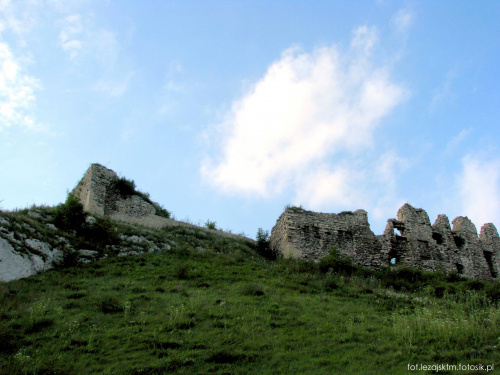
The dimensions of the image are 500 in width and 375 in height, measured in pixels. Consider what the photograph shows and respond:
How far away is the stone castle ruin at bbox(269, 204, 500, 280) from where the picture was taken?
26703 mm

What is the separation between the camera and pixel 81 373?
995cm

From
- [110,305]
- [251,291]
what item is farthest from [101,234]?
[251,291]

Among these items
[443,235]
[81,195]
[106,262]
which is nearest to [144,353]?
[106,262]

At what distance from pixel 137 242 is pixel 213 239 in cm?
602

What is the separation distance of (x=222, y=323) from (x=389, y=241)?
56.2 feet

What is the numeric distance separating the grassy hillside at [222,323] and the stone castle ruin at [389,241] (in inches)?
242

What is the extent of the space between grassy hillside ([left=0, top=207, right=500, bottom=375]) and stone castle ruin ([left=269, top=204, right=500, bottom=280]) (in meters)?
6.14

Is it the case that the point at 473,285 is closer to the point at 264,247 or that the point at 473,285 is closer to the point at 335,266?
the point at 335,266

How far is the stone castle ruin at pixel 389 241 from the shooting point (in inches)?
1051

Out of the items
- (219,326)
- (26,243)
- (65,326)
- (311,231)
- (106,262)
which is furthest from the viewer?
(311,231)

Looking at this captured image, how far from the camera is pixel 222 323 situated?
520 inches

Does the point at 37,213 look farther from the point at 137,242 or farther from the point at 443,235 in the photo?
the point at 443,235

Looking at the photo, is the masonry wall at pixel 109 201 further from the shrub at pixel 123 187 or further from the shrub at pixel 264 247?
the shrub at pixel 264 247

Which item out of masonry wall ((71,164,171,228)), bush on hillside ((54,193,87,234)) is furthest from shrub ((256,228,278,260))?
bush on hillside ((54,193,87,234))
